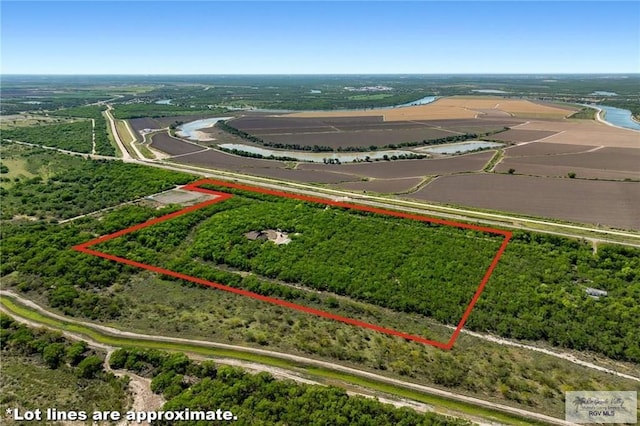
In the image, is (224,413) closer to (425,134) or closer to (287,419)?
(287,419)

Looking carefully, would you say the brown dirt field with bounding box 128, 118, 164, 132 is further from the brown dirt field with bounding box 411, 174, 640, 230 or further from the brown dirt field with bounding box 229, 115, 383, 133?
the brown dirt field with bounding box 411, 174, 640, 230

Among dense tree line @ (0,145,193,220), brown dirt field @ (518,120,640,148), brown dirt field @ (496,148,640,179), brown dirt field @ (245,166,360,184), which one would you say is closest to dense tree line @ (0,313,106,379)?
dense tree line @ (0,145,193,220)

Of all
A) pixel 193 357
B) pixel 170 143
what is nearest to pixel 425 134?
pixel 170 143

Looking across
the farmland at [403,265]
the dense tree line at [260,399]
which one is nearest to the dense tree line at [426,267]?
the farmland at [403,265]

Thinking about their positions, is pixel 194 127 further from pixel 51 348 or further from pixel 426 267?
pixel 51 348

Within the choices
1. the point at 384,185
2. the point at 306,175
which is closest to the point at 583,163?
the point at 384,185

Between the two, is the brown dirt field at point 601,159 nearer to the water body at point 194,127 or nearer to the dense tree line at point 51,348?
the dense tree line at point 51,348
